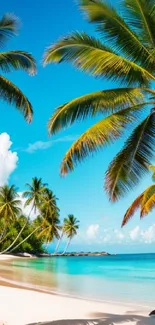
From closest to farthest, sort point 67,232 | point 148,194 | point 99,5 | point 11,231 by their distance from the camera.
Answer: point 99,5 → point 148,194 → point 11,231 → point 67,232

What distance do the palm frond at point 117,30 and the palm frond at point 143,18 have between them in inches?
4.6

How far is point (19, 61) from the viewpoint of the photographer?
916 cm

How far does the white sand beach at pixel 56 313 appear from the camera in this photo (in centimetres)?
793

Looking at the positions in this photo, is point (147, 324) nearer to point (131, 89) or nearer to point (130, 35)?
point (131, 89)

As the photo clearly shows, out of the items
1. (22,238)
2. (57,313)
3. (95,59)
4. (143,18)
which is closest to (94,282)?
(57,313)

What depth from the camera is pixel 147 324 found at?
298 inches

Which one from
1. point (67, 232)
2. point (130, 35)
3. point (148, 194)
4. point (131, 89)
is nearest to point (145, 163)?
point (131, 89)

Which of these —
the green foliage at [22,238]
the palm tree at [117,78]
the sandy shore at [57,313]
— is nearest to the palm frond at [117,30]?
the palm tree at [117,78]

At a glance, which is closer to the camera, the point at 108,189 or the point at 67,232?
the point at 108,189

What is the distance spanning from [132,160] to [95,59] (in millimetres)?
2169

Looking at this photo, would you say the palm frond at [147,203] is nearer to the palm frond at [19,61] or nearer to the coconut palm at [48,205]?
the palm frond at [19,61]

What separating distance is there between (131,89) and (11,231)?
200 ft

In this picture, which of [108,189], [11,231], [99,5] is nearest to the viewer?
[99,5]

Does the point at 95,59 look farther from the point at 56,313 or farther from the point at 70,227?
the point at 70,227
